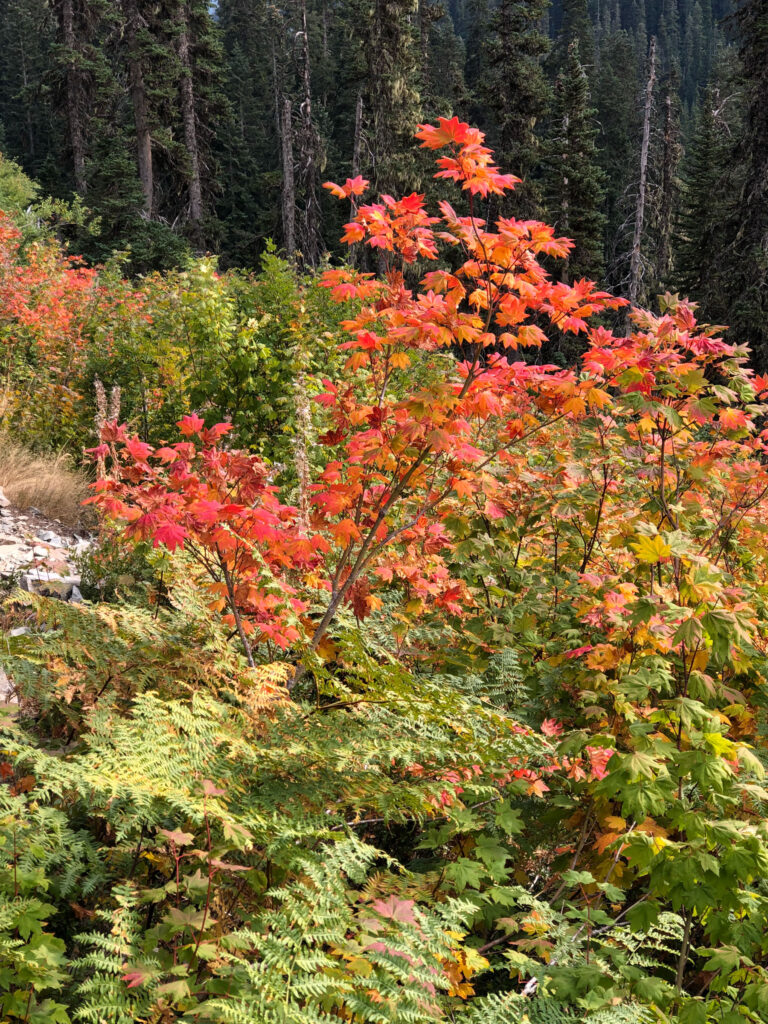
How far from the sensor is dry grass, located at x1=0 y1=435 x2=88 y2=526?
6094 mm

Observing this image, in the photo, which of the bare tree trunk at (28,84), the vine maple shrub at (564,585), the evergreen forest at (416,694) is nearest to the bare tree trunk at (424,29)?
the bare tree trunk at (28,84)

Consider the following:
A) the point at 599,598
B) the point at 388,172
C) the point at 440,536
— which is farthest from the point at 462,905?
the point at 388,172

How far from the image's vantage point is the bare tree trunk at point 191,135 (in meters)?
24.4

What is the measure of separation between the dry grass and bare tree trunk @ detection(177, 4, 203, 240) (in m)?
21.6

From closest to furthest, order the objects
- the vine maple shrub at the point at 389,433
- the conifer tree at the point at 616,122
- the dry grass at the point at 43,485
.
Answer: the vine maple shrub at the point at 389,433 < the dry grass at the point at 43,485 < the conifer tree at the point at 616,122

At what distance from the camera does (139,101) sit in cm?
2234

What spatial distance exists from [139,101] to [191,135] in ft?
10.7

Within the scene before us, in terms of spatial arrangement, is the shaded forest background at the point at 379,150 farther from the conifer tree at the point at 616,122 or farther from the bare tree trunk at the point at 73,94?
the conifer tree at the point at 616,122

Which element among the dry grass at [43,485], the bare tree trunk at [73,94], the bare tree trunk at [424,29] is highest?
the bare tree trunk at [424,29]

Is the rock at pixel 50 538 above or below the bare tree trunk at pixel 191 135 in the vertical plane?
below

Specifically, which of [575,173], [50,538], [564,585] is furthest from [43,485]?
[575,173]

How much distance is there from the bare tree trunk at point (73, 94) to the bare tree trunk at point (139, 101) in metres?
2.37

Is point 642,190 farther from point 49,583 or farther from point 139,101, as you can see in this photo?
point 49,583

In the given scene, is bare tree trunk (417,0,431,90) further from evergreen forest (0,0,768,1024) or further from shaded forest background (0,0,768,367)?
evergreen forest (0,0,768,1024)
